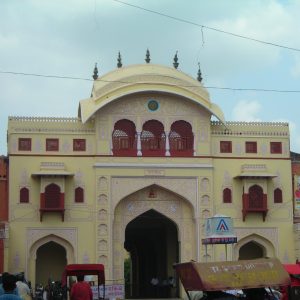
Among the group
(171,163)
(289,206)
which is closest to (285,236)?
(289,206)

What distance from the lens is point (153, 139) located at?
31641mm

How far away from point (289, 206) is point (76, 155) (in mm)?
9207

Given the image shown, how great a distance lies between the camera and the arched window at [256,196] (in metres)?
31.6

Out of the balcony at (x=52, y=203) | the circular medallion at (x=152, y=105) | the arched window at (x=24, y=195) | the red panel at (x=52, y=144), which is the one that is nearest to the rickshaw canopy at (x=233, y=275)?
the balcony at (x=52, y=203)

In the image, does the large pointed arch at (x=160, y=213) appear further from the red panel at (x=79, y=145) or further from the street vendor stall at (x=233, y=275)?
the street vendor stall at (x=233, y=275)

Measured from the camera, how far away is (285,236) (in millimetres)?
32031

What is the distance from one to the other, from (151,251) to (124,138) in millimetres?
11570

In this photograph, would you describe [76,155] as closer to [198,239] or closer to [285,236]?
[198,239]

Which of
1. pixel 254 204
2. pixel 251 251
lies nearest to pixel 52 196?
pixel 254 204

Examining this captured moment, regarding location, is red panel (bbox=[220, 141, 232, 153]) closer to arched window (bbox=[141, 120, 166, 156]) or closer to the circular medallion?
arched window (bbox=[141, 120, 166, 156])

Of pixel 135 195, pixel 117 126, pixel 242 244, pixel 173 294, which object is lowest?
pixel 173 294

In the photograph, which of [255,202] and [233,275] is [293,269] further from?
[255,202]

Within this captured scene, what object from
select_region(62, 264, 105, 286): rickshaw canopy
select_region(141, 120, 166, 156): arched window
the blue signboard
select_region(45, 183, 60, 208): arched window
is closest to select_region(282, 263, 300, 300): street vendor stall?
select_region(62, 264, 105, 286): rickshaw canopy

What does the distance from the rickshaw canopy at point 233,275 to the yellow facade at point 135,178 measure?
2097cm
